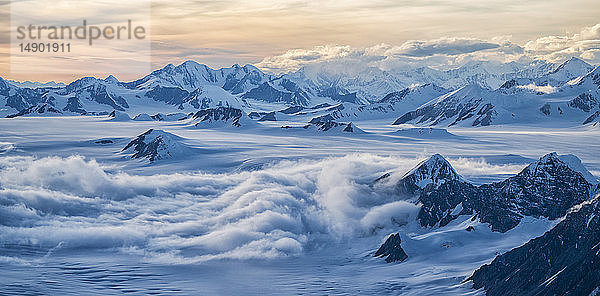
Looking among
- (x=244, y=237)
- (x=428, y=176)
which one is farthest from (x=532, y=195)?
(x=244, y=237)

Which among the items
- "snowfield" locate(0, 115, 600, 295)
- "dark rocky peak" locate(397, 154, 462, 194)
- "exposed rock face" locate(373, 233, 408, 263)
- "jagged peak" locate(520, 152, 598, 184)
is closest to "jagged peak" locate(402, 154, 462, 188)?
"dark rocky peak" locate(397, 154, 462, 194)

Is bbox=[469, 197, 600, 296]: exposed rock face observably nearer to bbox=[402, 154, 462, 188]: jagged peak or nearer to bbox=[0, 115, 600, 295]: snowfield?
bbox=[0, 115, 600, 295]: snowfield

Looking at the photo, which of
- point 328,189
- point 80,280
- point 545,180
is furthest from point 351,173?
point 80,280

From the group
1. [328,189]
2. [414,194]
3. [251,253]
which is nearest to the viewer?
[251,253]

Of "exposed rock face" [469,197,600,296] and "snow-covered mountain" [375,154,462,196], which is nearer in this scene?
"exposed rock face" [469,197,600,296]

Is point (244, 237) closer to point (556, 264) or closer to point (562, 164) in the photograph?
point (562, 164)

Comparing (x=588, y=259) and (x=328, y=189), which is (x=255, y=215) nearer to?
(x=328, y=189)

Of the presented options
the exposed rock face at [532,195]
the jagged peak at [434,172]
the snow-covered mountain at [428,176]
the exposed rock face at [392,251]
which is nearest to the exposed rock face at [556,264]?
the exposed rock face at [392,251]
